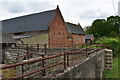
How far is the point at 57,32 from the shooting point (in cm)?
2584

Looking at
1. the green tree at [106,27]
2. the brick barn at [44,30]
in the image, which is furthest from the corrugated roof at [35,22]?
the green tree at [106,27]

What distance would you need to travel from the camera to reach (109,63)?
8.20 metres

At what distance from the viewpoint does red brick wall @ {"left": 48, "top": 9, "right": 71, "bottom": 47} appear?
23.8m

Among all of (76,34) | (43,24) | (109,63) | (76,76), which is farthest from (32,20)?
(76,76)

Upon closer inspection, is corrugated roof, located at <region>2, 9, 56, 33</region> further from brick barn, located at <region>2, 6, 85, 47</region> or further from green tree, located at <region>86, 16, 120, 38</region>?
green tree, located at <region>86, 16, 120, 38</region>

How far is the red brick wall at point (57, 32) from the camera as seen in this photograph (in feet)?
78.2

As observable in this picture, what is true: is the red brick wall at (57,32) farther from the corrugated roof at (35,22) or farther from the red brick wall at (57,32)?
the corrugated roof at (35,22)

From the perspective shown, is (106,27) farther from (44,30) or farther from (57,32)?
(44,30)

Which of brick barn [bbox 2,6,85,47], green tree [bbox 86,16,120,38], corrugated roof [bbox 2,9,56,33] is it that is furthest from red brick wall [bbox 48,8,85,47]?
green tree [bbox 86,16,120,38]

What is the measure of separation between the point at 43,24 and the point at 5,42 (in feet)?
30.0

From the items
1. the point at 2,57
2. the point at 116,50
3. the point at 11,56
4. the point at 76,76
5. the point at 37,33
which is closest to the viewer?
the point at 76,76

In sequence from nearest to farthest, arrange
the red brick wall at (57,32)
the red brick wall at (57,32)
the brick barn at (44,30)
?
the brick barn at (44,30)
the red brick wall at (57,32)
the red brick wall at (57,32)

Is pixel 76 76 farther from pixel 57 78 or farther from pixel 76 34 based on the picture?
pixel 76 34

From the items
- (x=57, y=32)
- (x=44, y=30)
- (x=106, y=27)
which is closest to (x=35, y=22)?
(x=44, y=30)
